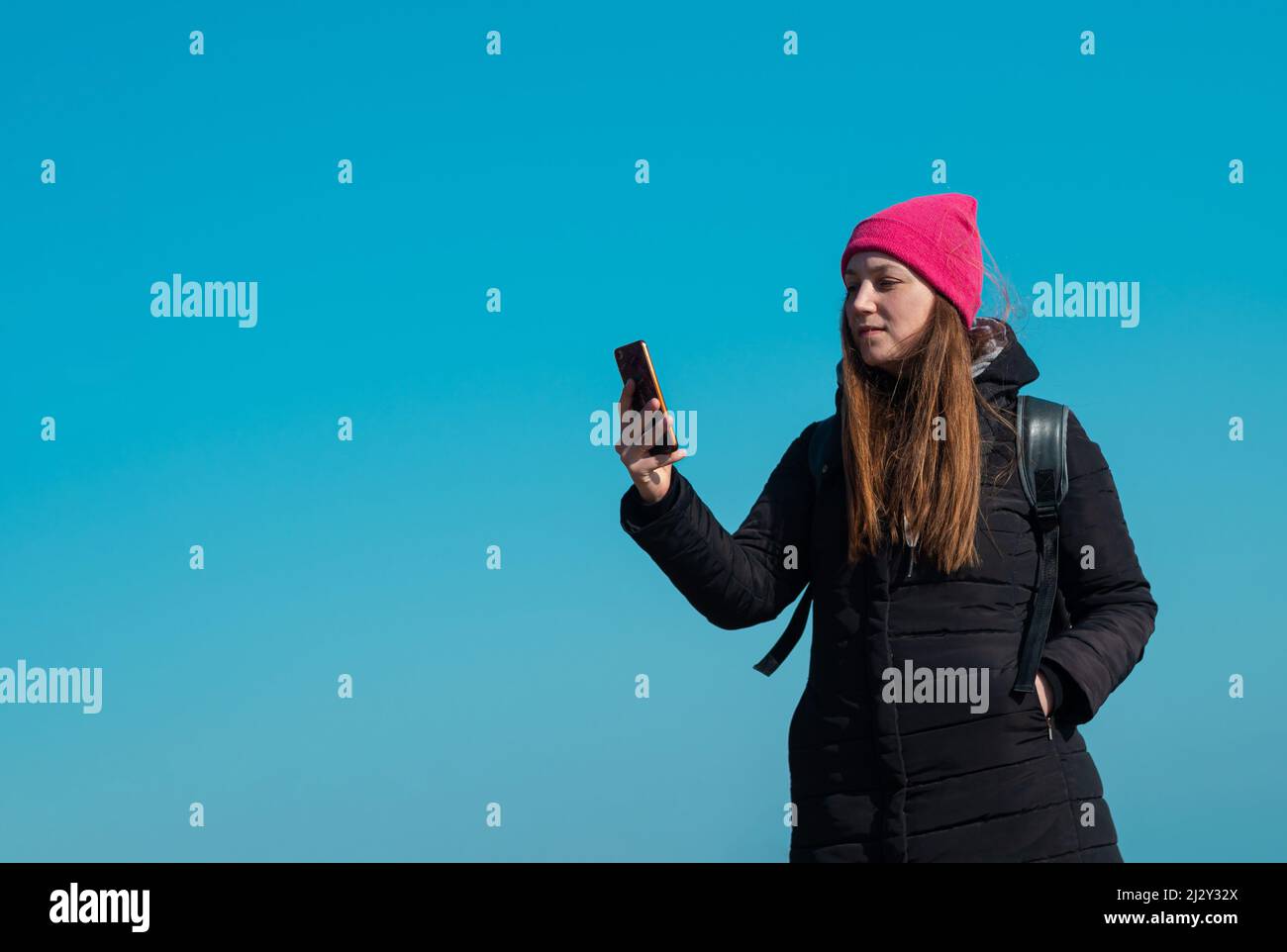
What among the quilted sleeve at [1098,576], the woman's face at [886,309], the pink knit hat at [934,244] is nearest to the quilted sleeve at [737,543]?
the woman's face at [886,309]

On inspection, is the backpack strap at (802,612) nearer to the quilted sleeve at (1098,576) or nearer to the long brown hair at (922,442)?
the long brown hair at (922,442)

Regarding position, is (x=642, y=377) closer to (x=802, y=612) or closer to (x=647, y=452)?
(x=647, y=452)

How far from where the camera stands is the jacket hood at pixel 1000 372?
5348 millimetres

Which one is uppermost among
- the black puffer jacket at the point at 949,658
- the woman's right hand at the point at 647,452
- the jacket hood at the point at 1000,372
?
the jacket hood at the point at 1000,372

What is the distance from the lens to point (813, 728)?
5133 mm

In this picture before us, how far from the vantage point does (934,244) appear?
5.38 m

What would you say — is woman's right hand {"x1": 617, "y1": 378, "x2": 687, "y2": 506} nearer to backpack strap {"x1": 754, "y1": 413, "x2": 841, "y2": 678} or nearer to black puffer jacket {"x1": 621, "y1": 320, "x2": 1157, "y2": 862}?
black puffer jacket {"x1": 621, "y1": 320, "x2": 1157, "y2": 862}

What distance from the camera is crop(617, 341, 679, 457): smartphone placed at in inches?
195

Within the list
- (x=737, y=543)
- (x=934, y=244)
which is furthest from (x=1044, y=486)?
(x=737, y=543)

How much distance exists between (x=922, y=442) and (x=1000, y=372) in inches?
15.5

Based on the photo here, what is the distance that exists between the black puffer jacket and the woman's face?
294mm

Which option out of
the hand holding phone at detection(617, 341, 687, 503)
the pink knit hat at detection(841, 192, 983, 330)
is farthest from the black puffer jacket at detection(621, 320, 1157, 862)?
the pink knit hat at detection(841, 192, 983, 330)

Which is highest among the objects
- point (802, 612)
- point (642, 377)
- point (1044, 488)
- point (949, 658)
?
point (642, 377)
